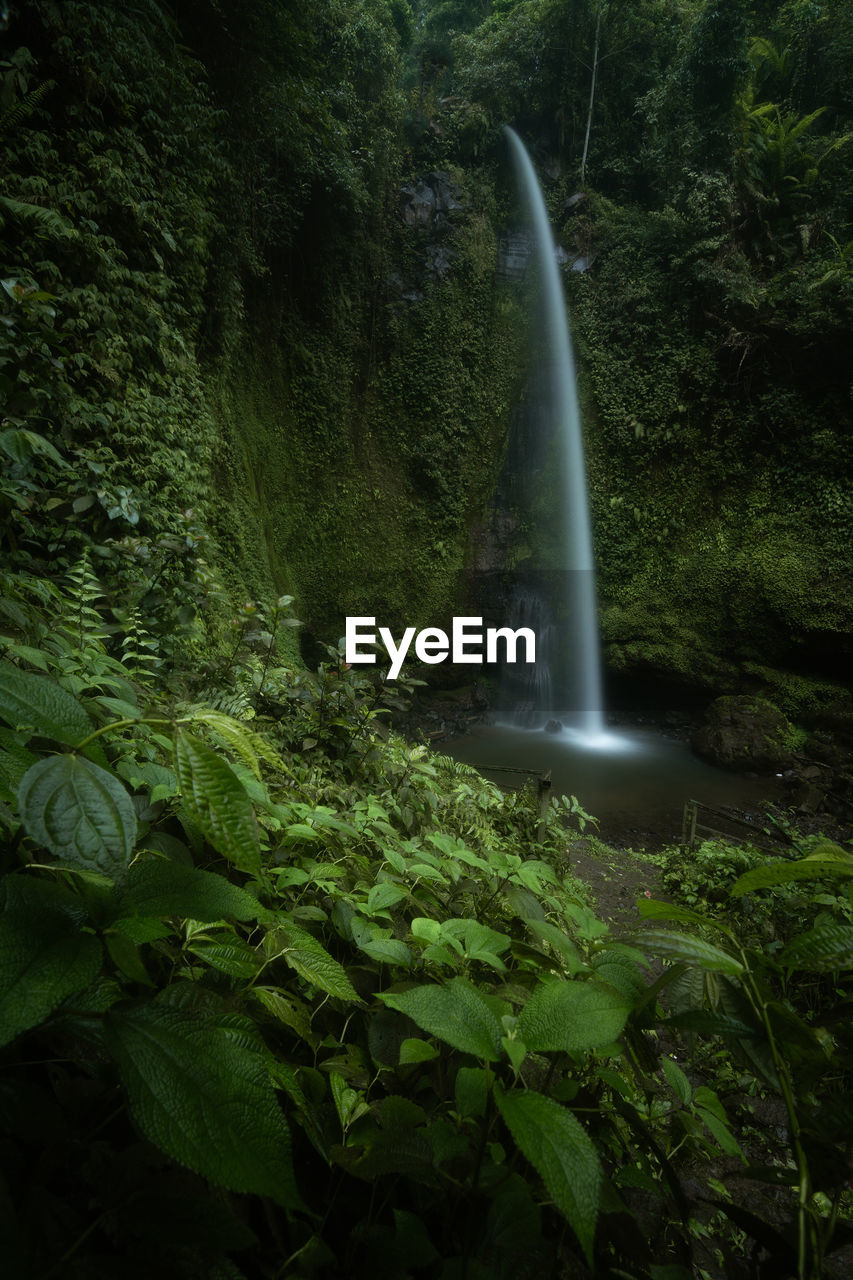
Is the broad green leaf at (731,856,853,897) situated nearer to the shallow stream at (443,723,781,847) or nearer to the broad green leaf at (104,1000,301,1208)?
the broad green leaf at (104,1000,301,1208)

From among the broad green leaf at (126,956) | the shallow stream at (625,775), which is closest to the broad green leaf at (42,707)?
the broad green leaf at (126,956)

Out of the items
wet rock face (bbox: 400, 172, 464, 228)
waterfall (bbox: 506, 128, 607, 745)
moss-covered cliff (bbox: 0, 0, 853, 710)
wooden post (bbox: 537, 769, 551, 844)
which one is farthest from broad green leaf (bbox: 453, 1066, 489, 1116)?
wet rock face (bbox: 400, 172, 464, 228)

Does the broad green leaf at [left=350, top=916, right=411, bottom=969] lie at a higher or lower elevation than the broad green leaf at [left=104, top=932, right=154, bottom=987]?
lower

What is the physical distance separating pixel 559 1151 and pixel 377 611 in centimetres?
972

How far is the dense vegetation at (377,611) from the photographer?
580 mm

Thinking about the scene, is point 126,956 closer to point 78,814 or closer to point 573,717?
point 78,814

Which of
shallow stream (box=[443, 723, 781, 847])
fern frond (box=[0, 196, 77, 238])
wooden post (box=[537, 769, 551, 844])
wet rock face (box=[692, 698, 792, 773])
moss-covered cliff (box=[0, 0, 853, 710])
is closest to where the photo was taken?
fern frond (box=[0, 196, 77, 238])

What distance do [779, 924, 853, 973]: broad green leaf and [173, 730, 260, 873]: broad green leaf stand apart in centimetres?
63

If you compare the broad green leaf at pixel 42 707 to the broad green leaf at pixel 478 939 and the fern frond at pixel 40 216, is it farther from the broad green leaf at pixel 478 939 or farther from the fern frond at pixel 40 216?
the fern frond at pixel 40 216

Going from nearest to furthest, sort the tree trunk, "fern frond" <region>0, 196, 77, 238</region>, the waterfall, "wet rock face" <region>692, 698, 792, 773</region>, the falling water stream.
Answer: "fern frond" <region>0, 196, 77, 238</region>
the falling water stream
"wet rock face" <region>692, 698, 792, 773</region>
the waterfall
the tree trunk

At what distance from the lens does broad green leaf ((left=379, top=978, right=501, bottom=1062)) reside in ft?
2.15

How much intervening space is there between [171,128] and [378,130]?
7.11 meters

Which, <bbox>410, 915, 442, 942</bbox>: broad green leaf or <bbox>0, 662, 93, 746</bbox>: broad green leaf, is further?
<bbox>410, 915, 442, 942</bbox>: broad green leaf

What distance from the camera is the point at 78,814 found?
1.70 feet
